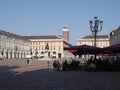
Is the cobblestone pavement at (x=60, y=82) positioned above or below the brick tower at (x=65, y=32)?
below

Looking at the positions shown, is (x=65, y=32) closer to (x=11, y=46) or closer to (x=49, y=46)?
(x=49, y=46)

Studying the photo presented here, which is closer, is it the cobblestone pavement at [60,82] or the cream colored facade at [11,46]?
the cobblestone pavement at [60,82]

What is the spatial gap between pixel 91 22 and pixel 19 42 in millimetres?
105081

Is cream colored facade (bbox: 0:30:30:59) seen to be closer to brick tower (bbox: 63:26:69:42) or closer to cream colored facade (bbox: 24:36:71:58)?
cream colored facade (bbox: 24:36:71:58)

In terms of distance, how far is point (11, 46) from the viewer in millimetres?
119438

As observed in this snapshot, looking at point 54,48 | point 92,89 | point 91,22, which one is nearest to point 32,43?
point 54,48

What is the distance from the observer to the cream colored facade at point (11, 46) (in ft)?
357

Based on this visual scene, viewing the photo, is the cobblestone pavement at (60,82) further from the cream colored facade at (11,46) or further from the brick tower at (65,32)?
the brick tower at (65,32)

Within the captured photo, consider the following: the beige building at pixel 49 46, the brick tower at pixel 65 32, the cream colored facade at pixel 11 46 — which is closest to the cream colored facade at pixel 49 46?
the beige building at pixel 49 46

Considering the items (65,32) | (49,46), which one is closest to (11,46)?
(49,46)

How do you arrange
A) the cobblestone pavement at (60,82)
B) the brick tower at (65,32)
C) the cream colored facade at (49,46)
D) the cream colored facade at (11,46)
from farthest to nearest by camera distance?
the brick tower at (65,32) < the cream colored facade at (49,46) < the cream colored facade at (11,46) < the cobblestone pavement at (60,82)

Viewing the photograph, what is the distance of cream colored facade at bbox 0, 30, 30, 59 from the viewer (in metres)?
109

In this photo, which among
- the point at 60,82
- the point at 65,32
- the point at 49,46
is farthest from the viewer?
the point at 65,32

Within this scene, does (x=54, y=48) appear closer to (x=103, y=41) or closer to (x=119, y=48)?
(x=103, y=41)
